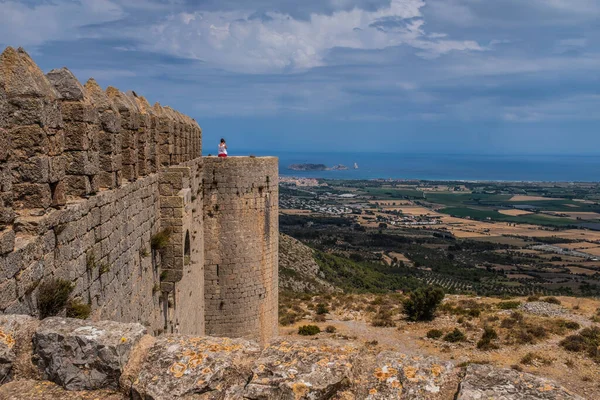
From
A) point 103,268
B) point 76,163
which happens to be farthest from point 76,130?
point 103,268

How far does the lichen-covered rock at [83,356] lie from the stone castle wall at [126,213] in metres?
1.03

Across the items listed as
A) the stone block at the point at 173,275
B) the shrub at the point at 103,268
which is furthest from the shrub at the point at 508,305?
the shrub at the point at 103,268

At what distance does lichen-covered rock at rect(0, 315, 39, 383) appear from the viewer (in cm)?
281

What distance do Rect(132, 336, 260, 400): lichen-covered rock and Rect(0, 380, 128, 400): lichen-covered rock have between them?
0.22m

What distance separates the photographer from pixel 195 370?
8.82 ft

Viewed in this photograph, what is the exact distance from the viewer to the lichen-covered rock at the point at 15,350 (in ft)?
9.22

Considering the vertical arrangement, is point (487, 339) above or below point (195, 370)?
below

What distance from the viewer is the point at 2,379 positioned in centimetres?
279

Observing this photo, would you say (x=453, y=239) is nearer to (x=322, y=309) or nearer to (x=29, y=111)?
(x=322, y=309)

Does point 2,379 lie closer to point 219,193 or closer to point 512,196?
point 219,193

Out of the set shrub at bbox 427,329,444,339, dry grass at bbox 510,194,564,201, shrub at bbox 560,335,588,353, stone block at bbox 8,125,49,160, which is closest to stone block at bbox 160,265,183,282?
stone block at bbox 8,125,49,160

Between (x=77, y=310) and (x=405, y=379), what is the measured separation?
330cm

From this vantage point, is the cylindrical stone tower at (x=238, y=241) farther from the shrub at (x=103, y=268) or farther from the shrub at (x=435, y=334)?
the shrub at (x=435, y=334)

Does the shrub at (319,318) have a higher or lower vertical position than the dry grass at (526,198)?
higher
